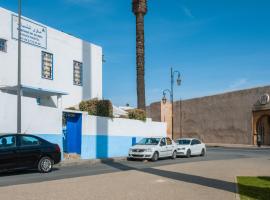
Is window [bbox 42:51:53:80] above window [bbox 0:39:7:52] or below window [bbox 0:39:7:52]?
below

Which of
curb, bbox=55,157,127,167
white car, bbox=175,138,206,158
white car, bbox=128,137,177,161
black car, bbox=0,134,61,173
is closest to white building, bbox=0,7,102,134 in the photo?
curb, bbox=55,157,127,167

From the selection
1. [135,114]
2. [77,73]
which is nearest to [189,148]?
[135,114]

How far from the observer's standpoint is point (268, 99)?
48.6m

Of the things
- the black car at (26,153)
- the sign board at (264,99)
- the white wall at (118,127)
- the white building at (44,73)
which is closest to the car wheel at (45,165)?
the black car at (26,153)

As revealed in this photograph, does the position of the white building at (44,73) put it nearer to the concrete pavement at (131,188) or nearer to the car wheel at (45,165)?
the car wheel at (45,165)

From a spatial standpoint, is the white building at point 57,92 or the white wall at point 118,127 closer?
the white building at point 57,92

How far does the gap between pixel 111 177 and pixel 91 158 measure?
10.6 m

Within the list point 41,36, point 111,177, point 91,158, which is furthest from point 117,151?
point 111,177

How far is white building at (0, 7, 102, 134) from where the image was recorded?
71.8ft

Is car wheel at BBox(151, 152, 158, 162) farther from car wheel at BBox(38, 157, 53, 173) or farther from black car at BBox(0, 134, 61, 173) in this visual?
car wheel at BBox(38, 157, 53, 173)

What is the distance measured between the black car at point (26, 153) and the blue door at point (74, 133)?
7063mm

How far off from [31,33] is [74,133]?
676 cm

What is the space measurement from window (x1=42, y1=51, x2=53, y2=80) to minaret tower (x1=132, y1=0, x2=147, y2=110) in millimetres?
6692

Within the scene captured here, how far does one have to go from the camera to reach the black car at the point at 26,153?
53.2 feet
